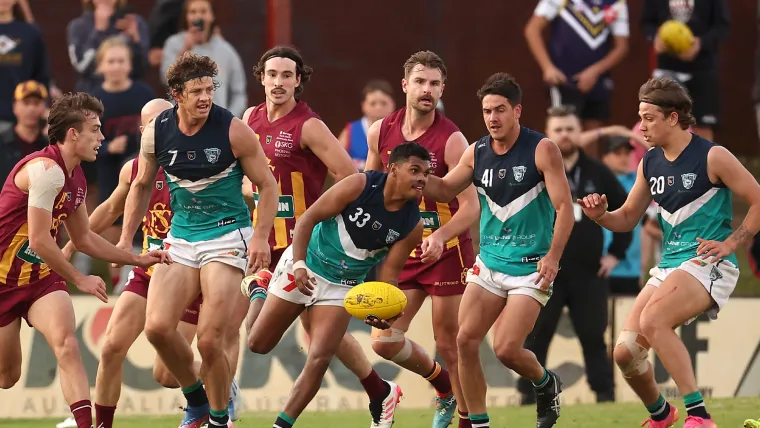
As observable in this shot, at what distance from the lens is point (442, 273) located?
10.3 m

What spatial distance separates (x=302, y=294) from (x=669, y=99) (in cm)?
266

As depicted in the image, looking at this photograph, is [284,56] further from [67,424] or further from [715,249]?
[715,249]

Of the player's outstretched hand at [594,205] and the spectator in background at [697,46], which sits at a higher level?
the spectator in background at [697,46]

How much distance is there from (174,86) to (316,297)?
1626 millimetres

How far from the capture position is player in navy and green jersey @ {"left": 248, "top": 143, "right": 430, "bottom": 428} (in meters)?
9.22

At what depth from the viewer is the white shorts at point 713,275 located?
919 cm

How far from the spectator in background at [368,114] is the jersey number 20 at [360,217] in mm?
4075

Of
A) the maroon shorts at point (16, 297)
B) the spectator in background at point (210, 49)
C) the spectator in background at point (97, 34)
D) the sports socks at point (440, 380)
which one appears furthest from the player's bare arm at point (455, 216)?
the spectator in background at point (97, 34)

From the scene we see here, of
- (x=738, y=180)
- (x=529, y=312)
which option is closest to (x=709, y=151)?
(x=738, y=180)

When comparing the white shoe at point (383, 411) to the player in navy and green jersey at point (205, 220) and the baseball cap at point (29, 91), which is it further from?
the baseball cap at point (29, 91)

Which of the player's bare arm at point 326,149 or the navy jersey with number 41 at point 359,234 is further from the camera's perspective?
the player's bare arm at point 326,149

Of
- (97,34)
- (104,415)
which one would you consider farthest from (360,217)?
(97,34)

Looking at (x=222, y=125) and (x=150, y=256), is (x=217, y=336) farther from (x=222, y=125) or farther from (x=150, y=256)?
(x=222, y=125)

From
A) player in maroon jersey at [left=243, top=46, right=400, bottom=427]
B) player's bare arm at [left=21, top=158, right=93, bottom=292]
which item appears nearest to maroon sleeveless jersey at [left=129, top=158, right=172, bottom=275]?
player in maroon jersey at [left=243, top=46, right=400, bottom=427]
